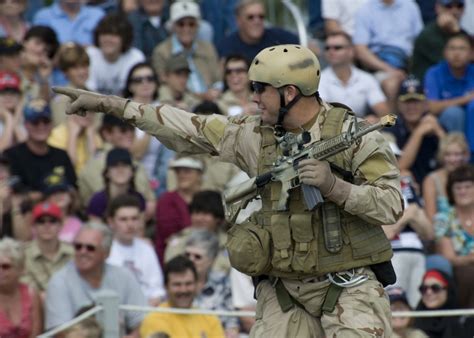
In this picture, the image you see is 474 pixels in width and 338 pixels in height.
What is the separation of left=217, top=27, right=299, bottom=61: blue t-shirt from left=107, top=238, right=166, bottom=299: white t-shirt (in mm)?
3525

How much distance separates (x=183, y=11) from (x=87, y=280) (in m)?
4.50

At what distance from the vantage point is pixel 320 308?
7371 mm

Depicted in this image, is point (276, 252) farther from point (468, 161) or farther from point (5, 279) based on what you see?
point (468, 161)

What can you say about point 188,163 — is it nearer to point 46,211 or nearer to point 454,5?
point 46,211

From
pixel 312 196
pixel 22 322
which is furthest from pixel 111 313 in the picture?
pixel 312 196

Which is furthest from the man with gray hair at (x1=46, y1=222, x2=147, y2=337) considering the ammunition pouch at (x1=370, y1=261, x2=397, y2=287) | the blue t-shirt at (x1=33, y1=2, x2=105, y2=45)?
the blue t-shirt at (x1=33, y1=2, x2=105, y2=45)

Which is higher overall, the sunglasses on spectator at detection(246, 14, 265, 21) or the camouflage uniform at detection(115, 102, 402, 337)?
the sunglasses on spectator at detection(246, 14, 265, 21)

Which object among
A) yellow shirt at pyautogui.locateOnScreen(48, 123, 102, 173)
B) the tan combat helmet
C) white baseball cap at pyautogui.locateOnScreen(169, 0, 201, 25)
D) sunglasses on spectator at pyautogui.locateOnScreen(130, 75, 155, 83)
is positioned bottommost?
the tan combat helmet

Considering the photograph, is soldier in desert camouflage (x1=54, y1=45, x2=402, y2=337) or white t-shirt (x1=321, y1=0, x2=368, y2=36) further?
white t-shirt (x1=321, y1=0, x2=368, y2=36)

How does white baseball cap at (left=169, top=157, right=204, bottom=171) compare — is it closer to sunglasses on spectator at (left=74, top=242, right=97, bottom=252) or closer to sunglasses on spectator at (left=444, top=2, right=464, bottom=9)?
sunglasses on spectator at (left=74, top=242, right=97, bottom=252)

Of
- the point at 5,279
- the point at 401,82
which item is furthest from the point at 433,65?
the point at 5,279

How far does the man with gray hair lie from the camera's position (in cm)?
1034

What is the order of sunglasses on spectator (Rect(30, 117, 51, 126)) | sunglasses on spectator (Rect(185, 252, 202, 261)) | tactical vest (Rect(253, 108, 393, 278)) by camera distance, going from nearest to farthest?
tactical vest (Rect(253, 108, 393, 278)), sunglasses on spectator (Rect(185, 252, 202, 261)), sunglasses on spectator (Rect(30, 117, 51, 126))

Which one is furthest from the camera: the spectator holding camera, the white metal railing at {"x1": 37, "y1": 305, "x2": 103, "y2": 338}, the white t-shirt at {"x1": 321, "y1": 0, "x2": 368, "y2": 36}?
the white t-shirt at {"x1": 321, "y1": 0, "x2": 368, "y2": 36}
